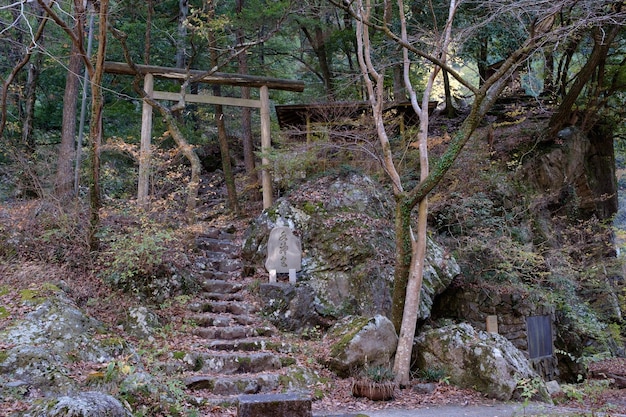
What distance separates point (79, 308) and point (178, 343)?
1564mm

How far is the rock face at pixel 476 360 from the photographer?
6277 mm

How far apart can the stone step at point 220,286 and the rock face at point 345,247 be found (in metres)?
0.64

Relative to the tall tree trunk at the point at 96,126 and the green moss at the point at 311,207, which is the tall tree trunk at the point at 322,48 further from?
the tall tree trunk at the point at 96,126

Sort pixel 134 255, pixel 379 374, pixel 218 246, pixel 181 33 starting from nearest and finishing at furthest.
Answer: pixel 379 374 < pixel 134 255 < pixel 218 246 < pixel 181 33

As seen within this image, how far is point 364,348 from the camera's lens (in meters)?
6.69

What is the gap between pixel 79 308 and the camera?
6.50 meters

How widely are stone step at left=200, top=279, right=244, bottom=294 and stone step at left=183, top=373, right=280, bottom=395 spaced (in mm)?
2948

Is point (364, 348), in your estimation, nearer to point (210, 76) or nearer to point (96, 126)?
point (96, 126)

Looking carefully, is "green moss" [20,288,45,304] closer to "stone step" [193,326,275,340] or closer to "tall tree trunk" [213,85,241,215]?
"stone step" [193,326,275,340]

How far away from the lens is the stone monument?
8.70 meters

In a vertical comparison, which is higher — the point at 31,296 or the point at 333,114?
the point at 333,114

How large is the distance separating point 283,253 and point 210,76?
538cm

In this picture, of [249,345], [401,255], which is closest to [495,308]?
[401,255]

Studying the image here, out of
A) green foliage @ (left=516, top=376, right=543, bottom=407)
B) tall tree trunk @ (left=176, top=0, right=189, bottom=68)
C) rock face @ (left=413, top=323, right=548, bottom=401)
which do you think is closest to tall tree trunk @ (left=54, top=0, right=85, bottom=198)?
tall tree trunk @ (left=176, top=0, right=189, bottom=68)
